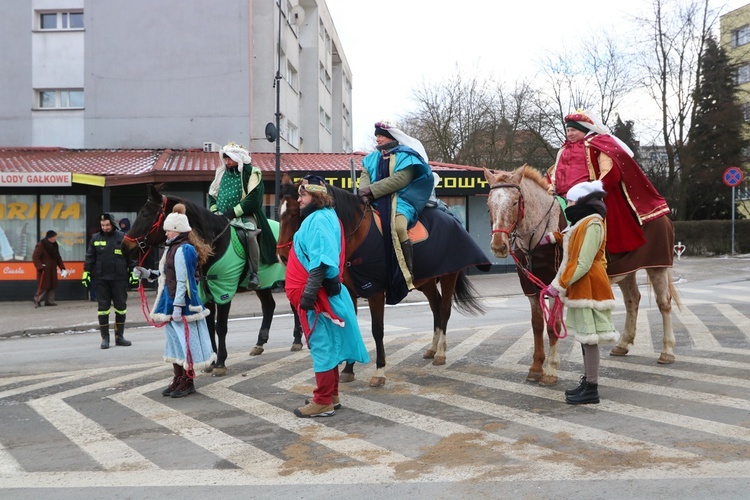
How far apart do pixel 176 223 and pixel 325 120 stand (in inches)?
1558

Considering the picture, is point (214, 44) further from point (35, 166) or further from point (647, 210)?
point (647, 210)

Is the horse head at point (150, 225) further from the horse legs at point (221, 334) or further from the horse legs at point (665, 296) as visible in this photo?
the horse legs at point (665, 296)

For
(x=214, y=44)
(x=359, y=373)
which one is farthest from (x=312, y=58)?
(x=359, y=373)

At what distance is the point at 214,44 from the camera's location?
88.0 ft

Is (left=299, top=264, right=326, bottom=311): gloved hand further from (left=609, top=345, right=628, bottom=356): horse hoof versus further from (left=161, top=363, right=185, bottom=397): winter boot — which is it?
(left=609, top=345, right=628, bottom=356): horse hoof

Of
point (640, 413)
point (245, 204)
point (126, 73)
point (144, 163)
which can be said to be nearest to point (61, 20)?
point (126, 73)

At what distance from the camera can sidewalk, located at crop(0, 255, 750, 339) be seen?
1409cm

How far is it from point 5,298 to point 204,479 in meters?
18.2

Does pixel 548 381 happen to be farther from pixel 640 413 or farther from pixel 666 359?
pixel 666 359

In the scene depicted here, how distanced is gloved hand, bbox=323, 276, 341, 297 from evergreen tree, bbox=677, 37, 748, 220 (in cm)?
3632

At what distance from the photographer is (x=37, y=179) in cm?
1866

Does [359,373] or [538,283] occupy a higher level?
[538,283]

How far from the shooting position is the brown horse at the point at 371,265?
20.0ft

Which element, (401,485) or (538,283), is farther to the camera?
(538,283)
